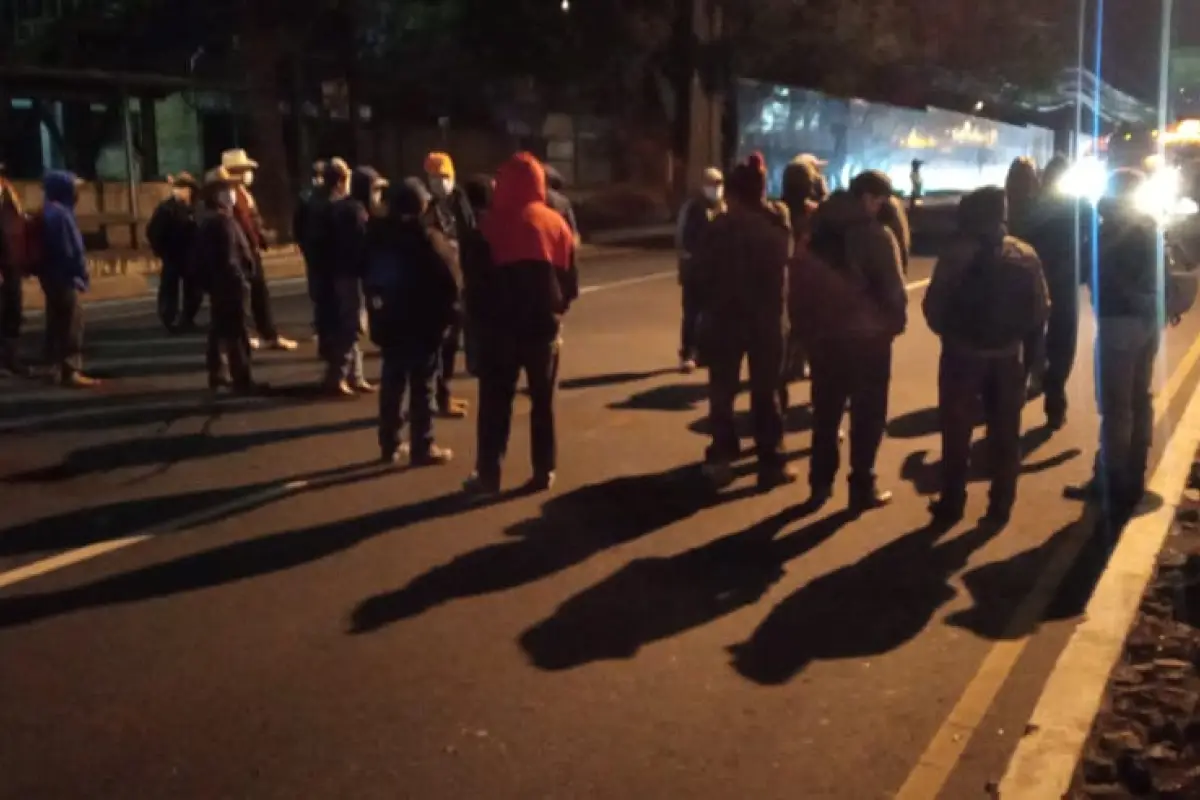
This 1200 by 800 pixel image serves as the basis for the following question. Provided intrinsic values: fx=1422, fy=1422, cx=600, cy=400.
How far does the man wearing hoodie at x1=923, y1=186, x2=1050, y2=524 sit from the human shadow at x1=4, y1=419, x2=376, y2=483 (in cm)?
402

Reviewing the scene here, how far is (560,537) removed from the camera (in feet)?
Result: 22.8

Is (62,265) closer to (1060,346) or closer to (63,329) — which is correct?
(63,329)

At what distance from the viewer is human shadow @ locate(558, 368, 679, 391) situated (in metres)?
11.3

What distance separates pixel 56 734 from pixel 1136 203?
575 cm

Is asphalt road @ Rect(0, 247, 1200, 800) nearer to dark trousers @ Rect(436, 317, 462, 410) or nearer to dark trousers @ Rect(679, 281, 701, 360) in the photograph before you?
dark trousers @ Rect(436, 317, 462, 410)

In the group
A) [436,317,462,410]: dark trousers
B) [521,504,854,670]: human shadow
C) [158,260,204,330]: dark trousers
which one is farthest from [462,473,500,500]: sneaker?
[158,260,204,330]: dark trousers

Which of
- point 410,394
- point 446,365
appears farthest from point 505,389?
point 446,365

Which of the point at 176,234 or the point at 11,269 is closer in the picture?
the point at 11,269

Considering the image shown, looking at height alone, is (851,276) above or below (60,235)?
below

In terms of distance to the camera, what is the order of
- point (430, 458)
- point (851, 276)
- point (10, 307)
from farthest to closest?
point (10, 307), point (430, 458), point (851, 276)

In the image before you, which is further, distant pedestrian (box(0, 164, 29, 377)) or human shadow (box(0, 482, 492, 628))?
distant pedestrian (box(0, 164, 29, 377))

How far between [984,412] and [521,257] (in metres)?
2.50

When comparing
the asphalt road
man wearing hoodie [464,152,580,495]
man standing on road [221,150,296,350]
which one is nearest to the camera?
the asphalt road

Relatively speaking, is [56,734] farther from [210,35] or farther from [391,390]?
[210,35]
